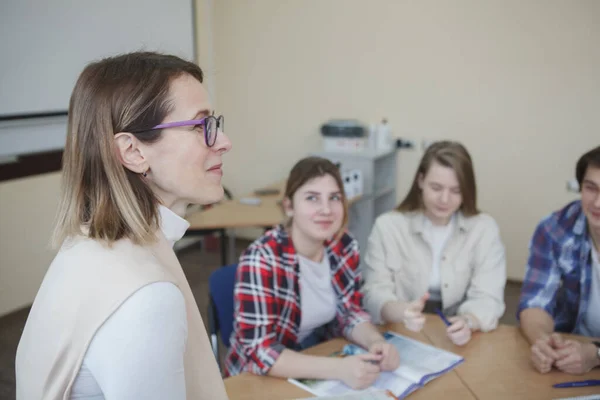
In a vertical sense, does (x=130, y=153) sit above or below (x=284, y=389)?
above

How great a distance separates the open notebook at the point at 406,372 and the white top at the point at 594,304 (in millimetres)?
639

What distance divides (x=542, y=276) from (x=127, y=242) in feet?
5.15

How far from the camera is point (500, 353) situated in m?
1.63

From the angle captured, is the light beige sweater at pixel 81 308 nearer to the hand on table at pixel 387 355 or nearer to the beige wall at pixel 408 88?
the hand on table at pixel 387 355

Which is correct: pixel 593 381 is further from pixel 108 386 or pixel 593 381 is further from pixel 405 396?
pixel 108 386

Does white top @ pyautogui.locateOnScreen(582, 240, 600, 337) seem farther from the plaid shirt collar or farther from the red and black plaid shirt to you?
the plaid shirt collar

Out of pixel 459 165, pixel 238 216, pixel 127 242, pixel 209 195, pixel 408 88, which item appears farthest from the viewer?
pixel 408 88

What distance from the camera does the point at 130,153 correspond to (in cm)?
94

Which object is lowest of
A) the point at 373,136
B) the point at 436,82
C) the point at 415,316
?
the point at 415,316

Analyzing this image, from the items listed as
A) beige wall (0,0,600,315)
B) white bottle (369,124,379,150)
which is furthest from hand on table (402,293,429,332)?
white bottle (369,124,379,150)

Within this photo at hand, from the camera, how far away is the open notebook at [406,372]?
141 centimetres

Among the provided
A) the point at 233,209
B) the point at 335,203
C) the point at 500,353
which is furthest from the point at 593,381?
the point at 233,209

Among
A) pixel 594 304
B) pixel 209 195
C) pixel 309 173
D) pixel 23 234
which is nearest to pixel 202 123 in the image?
pixel 209 195

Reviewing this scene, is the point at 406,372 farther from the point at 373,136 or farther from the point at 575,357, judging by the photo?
the point at 373,136
